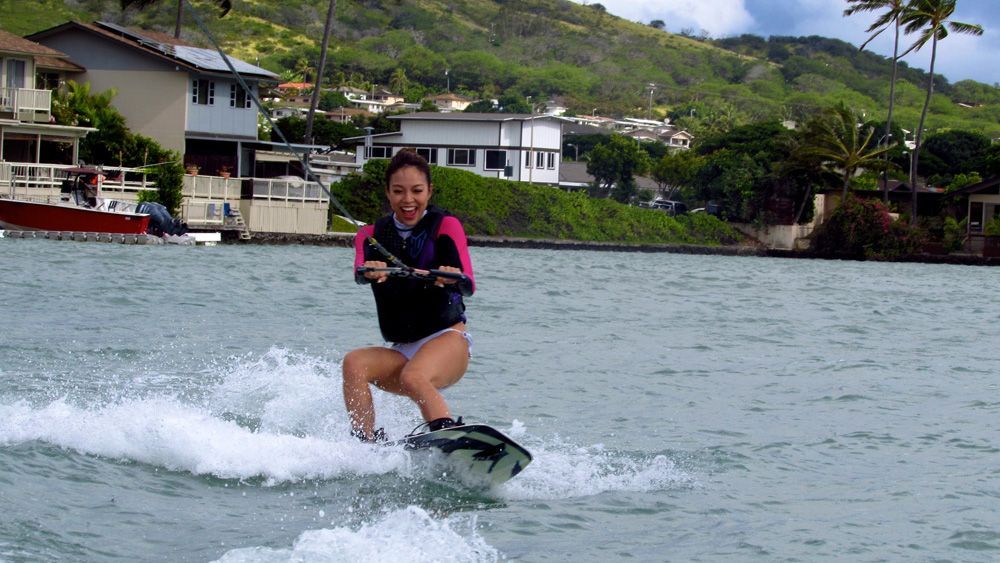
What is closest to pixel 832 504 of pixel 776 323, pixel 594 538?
pixel 594 538

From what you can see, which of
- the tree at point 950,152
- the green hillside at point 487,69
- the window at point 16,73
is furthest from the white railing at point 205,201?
the green hillside at point 487,69

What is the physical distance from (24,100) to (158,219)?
7.99 meters

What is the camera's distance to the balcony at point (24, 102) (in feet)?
134

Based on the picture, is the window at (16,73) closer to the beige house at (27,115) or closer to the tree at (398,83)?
the beige house at (27,115)

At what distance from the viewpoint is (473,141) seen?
229 ft

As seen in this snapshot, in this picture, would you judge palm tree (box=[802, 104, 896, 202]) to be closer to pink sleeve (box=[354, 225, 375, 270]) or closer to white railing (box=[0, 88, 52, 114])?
white railing (box=[0, 88, 52, 114])

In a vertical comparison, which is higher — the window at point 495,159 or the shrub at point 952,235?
the window at point 495,159

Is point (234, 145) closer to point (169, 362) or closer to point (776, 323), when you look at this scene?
point (776, 323)

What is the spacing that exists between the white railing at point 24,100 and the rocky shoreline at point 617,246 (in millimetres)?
7711

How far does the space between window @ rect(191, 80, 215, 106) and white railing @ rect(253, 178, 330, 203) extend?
5.97 meters

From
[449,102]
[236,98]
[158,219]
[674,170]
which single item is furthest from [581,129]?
[158,219]

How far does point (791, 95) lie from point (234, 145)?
139149mm

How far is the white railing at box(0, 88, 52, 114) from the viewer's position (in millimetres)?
40875

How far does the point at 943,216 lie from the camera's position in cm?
5700
